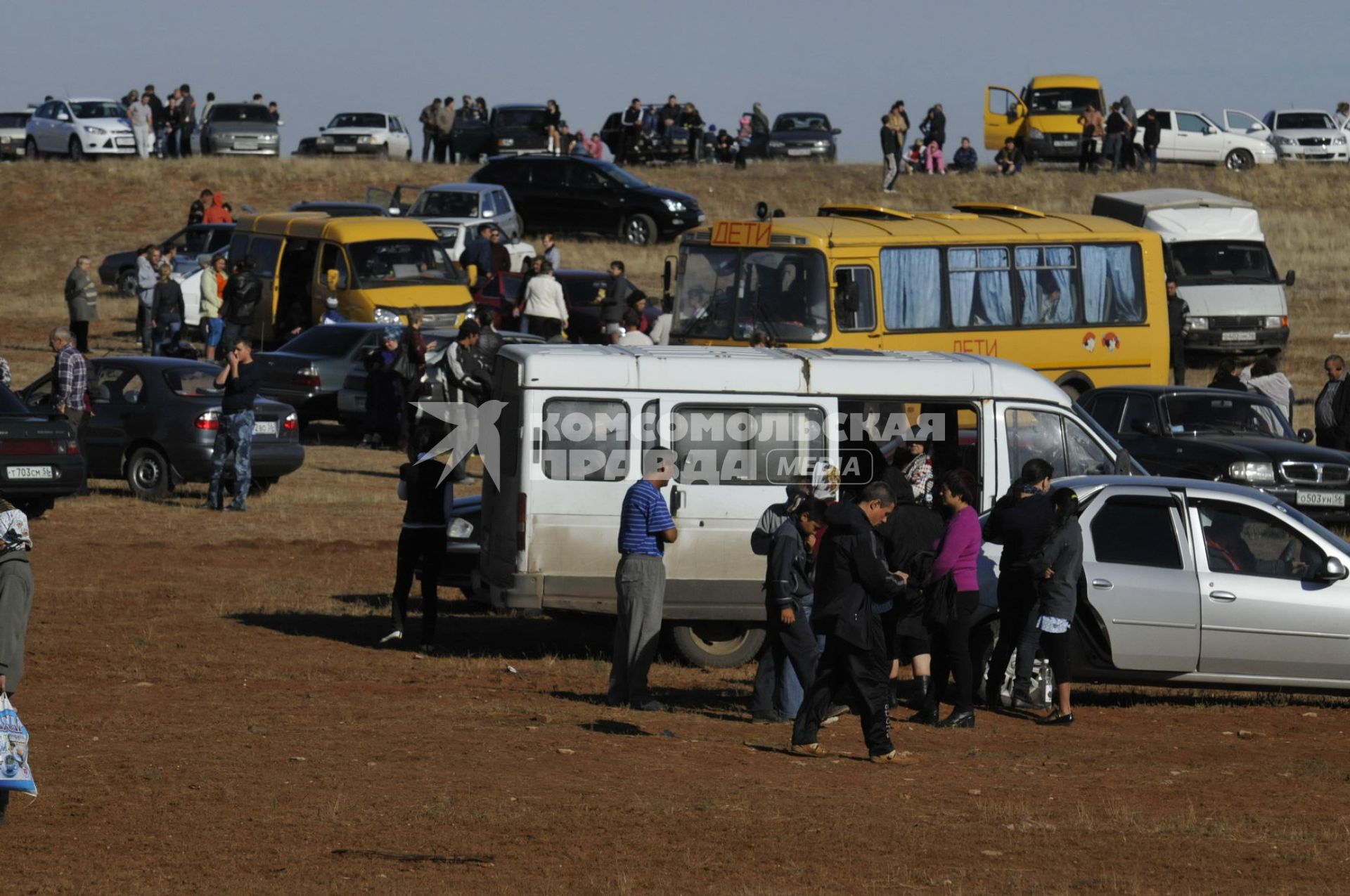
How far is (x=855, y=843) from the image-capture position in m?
8.41

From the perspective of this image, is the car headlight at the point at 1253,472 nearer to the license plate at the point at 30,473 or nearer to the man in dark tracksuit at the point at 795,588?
the man in dark tracksuit at the point at 795,588

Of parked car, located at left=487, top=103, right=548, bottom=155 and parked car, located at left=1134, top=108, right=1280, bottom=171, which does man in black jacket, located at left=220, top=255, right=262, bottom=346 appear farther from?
parked car, located at left=1134, top=108, right=1280, bottom=171

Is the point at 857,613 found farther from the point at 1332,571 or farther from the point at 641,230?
the point at 641,230

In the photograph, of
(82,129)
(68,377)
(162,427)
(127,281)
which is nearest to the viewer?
(68,377)

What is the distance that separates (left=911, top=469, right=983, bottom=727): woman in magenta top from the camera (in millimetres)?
11133

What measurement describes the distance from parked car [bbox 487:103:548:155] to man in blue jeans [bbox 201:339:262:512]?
30.0 metres

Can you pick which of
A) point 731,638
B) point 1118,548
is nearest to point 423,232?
point 731,638

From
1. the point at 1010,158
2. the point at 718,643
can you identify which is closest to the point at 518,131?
the point at 1010,158

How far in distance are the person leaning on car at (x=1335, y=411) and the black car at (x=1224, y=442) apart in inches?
34.9

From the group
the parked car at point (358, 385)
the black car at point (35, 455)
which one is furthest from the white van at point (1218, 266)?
the black car at point (35, 455)

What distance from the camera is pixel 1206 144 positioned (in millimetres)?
50781

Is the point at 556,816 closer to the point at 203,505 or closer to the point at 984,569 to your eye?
the point at 984,569

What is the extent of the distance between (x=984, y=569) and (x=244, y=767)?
4963mm

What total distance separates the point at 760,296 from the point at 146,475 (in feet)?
24.4
